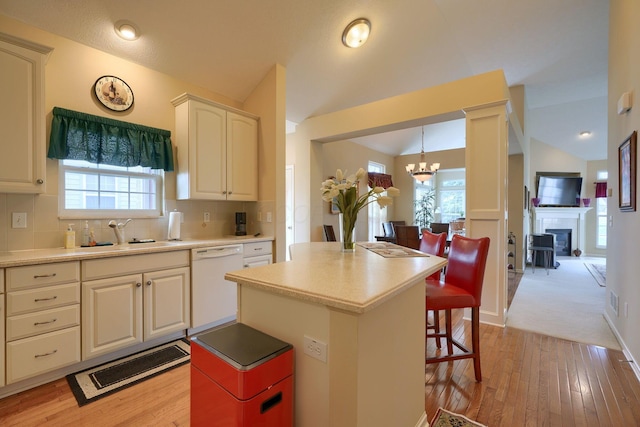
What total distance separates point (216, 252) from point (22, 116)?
5.73 ft

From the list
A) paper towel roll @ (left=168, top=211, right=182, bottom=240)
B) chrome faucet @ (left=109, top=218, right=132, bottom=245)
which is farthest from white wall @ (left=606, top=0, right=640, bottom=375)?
chrome faucet @ (left=109, top=218, right=132, bottom=245)

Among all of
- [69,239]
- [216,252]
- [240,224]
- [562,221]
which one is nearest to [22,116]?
[69,239]

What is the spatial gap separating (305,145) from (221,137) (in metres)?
2.02

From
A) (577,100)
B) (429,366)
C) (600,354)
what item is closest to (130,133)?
(429,366)

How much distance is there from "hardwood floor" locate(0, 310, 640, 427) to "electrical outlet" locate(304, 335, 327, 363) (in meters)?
1.10

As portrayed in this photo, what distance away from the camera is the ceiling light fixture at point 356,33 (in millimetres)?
3395

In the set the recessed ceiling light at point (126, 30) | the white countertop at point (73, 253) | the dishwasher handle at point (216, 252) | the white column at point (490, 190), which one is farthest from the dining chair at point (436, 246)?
the recessed ceiling light at point (126, 30)

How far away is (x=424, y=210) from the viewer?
809cm

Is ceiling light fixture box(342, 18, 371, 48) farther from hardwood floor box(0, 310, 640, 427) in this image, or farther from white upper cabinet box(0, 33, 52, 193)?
hardwood floor box(0, 310, 640, 427)

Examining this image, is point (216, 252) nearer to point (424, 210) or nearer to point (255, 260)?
point (255, 260)

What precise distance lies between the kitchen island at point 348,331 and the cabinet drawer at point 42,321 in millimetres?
1512

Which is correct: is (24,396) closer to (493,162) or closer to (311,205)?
(311,205)

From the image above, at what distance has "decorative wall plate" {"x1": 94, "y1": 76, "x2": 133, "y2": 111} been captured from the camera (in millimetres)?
2691

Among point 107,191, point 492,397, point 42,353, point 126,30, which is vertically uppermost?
point 126,30
